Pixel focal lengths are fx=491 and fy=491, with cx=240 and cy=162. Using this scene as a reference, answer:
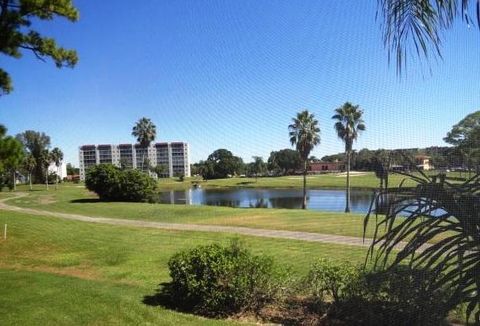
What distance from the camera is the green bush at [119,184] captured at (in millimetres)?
47969

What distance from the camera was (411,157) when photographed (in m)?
5.42

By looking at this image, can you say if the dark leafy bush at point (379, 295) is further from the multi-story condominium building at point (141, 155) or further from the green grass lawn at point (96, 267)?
the multi-story condominium building at point (141, 155)

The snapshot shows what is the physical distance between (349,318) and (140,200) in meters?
43.6

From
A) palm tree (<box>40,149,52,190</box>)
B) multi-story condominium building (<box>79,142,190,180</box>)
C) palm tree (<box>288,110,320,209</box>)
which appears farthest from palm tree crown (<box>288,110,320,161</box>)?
multi-story condominium building (<box>79,142,190,180</box>)

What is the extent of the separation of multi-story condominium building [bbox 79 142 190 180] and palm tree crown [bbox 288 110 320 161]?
99.7 metres

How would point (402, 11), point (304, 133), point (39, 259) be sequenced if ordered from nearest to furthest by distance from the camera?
1. point (402, 11)
2. point (39, 259)
3. point (304, 133)

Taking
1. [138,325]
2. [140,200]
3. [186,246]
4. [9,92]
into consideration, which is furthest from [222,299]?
[140,200]

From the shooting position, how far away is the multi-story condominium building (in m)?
147

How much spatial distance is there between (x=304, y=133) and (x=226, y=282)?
45.4 metres

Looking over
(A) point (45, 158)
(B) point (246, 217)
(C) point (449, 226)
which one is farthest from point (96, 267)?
(A) point (45, 158)

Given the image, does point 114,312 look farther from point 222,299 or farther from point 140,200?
point 140,200

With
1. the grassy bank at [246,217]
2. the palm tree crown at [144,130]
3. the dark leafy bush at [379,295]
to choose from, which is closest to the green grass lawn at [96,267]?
the dark leafy bush at [379,295]

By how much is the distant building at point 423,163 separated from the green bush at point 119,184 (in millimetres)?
44454

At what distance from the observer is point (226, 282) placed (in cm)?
788
